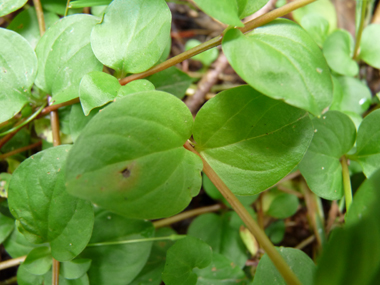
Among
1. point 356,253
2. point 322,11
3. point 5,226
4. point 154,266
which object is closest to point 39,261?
point 5,226

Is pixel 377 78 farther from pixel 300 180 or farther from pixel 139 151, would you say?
pixel 139 151

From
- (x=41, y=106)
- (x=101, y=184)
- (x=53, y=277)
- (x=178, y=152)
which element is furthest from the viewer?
(x=41, y=106)

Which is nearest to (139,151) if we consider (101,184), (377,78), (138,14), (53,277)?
(101,184)

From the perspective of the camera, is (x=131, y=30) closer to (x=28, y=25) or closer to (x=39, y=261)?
(x=28, y=25)

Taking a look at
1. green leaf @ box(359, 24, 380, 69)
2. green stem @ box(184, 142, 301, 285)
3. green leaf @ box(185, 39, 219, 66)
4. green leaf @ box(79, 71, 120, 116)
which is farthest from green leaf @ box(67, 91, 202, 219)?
green leaf @ box(359, 24, 380, 69)

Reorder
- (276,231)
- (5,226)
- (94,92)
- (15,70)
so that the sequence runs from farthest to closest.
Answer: (276,231) < (5,226) < (15,70) < (94,92)

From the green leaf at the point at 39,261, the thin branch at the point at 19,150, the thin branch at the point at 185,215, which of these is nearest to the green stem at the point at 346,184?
the thin branch at the point at 185,215

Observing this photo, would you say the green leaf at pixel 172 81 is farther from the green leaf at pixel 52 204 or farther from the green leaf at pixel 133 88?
the green leaf at pixel 52 204
